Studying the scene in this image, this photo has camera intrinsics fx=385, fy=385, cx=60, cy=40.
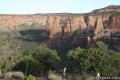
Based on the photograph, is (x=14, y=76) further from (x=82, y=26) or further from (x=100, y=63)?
(x=82, y=26)

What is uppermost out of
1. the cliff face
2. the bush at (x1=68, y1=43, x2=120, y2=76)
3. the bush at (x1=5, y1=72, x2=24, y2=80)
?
the bush at (x1=68, y1=43, x2=120, y2=76)

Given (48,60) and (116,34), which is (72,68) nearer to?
(48,60)

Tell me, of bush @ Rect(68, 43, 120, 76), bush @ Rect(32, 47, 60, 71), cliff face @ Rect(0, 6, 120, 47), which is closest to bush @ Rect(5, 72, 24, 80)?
bush @ Rect(68, 43, 120, 76)

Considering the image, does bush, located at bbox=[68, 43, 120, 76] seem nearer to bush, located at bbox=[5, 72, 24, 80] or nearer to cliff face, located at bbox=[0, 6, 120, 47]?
bush, located at bbox=[5, 72, 24, 80]

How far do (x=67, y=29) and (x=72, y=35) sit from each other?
5828 mm

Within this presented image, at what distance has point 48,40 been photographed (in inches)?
4382

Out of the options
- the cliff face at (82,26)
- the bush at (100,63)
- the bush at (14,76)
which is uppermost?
the bush at (100,63)

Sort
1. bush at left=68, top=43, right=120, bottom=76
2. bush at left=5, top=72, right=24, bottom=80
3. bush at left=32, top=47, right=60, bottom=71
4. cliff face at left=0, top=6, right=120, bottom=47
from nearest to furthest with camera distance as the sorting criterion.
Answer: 1. bush at left=5, top=72, right=24, bottom=80
2. bush at left=68, top=43, right=120, bottom=76
3. bush at left=32, top=47, right=60, bottom=71
4. cliff face at left=0, top=6, right=120, bottom=47

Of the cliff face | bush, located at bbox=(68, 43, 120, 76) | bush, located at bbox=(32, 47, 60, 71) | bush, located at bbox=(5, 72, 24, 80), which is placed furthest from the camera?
the cliff face

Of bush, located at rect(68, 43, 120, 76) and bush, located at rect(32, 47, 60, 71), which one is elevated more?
bush, located at rect(68, 43, 120, 76)

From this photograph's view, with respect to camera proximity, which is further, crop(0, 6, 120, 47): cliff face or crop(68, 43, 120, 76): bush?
crop(0, 6, 120, 47): cliff face

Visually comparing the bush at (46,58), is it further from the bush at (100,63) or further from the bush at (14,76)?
the bush at (14,76)

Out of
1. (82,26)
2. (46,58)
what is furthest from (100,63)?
(82,26)

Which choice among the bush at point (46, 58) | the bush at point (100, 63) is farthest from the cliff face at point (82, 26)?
the bush at point (100, 63)
